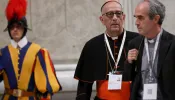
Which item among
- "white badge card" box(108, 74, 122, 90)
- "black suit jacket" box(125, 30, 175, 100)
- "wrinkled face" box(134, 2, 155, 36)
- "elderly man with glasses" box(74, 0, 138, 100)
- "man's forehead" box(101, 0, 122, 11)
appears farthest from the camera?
"man's forehead" box(101, 0, 122, 11)

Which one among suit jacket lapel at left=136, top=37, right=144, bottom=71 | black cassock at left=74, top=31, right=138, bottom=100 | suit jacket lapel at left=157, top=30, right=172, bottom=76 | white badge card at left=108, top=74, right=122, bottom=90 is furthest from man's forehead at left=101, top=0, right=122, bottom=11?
suit jacket lapel at left=157, top=30, right=172, bottom=76

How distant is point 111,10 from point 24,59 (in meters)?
0.84

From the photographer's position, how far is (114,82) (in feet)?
12.8

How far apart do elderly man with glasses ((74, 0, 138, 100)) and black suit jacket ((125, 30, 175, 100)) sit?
0.50 m

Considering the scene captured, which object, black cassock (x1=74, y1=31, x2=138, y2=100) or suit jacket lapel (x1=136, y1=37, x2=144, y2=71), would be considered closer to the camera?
suit jacket lapel (x1=136, y1=37, x2=144, y2=71)

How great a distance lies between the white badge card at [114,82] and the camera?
3.86m

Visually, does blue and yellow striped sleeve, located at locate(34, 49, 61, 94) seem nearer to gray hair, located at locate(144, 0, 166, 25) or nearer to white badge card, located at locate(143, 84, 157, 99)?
white badge card, located at locate(143, 84, 157, 99)

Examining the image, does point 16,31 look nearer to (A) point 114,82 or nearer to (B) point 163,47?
(A) point 114,82

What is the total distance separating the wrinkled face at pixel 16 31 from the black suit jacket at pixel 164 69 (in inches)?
38.6

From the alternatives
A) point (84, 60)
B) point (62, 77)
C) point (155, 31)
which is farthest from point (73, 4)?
point (155, 31)

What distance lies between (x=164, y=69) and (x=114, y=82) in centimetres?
73

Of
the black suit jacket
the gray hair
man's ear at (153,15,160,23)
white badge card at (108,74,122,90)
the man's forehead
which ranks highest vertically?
the man's forehead

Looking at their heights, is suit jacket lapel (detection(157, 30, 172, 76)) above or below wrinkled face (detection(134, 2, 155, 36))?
below

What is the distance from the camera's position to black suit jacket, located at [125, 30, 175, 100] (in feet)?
10.5
